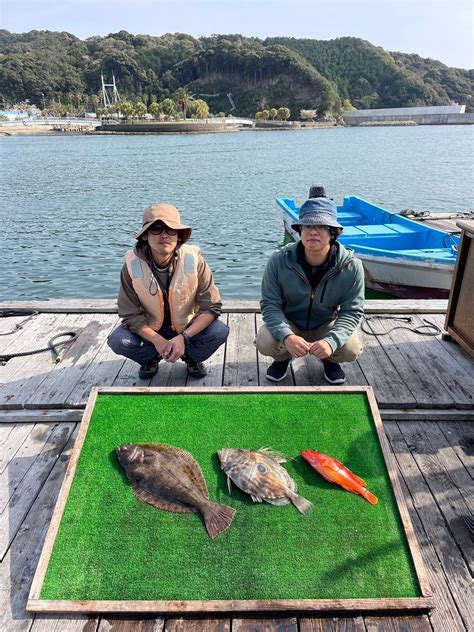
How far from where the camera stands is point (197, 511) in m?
2.39

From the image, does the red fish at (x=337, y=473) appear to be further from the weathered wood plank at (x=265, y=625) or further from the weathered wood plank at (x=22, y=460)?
the weathered wood plank at (x=22, y=460)

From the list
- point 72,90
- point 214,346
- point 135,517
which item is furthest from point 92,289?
point 72,90

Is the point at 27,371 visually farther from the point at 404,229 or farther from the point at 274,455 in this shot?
the point at 404,229

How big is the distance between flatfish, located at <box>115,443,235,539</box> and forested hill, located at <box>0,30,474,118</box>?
131 meters

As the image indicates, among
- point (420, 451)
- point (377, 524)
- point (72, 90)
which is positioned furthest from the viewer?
point (72, 90)

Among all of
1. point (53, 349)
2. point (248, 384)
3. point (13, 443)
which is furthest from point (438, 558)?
point (53, 349)

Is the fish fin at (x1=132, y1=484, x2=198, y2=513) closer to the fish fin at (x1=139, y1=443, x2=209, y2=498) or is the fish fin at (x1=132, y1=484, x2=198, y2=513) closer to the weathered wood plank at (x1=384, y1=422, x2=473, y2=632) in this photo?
the fish fin at (x1=139, y1=443, x2=209, y2=498)

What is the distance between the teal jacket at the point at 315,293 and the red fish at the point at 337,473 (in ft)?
3.20

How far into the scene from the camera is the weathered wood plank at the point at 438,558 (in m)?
2.02

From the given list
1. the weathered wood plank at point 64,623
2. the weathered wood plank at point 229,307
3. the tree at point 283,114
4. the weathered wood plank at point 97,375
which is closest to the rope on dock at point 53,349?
the weathered wood plank at point 97,375

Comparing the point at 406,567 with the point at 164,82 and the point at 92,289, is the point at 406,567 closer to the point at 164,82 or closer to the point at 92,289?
the point at 92,289

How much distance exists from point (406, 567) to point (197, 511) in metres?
1.04

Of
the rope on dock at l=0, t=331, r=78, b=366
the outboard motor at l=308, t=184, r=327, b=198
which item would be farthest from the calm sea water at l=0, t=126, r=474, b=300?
the rope on dock at l=0, t=331, r=78, b=366

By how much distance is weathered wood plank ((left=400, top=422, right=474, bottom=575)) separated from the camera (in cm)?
238
